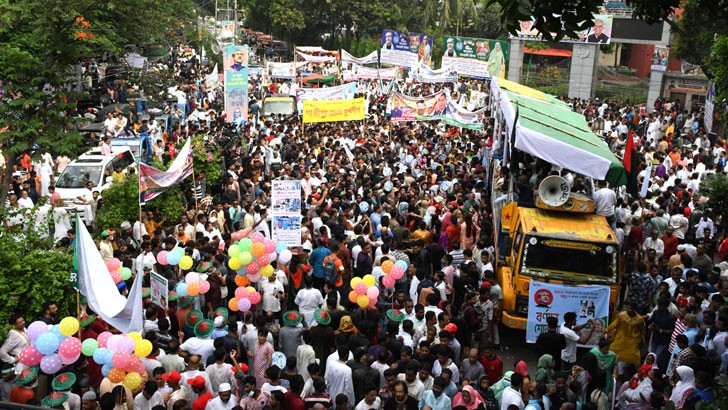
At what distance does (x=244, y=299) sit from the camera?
31.4ft

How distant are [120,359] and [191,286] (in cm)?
216

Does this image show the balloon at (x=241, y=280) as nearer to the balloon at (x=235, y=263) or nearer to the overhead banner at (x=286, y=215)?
the balloon at (x=235, y=263)

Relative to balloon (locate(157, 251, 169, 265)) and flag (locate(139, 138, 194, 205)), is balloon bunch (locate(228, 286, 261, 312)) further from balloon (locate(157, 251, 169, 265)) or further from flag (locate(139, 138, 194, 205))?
flag (locate(139, 138, 194, 205))

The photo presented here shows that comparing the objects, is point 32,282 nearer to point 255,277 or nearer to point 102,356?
point 102,356

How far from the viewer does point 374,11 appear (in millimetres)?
53688

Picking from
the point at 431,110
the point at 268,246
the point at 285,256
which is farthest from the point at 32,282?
the point at 431,110

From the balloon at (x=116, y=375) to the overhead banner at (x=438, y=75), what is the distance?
23314 millimetres

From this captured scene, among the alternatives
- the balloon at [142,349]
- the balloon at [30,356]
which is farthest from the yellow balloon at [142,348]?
the balloon at [30,356]

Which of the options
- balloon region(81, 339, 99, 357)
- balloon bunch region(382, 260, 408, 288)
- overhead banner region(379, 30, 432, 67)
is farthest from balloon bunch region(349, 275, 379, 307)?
overhead banner region(379, 30, 432, 67)

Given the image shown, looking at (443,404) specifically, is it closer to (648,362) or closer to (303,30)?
(648,362)

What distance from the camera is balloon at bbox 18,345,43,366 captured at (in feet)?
25.1

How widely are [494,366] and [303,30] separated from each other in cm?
5130

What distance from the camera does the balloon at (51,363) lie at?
7680 mm

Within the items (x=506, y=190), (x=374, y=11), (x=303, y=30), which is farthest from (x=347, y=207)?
(x=303, y=30)
